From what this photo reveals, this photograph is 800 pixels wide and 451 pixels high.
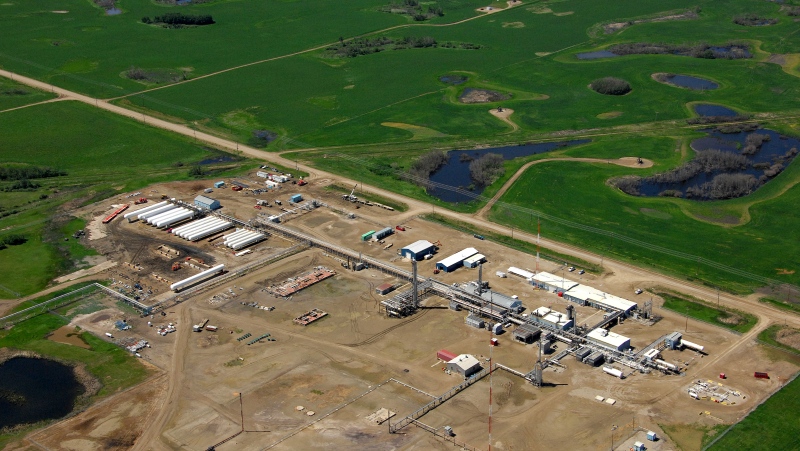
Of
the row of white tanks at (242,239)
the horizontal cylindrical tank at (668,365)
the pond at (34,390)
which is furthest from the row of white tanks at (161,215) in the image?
the horizontal cylindrical tank at (668,365)

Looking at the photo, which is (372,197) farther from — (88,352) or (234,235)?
(88,352)

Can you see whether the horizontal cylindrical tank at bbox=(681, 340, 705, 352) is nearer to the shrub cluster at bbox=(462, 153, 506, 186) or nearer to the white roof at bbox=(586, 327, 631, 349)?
the white roof at bbox=(586, 327, 631, 349)

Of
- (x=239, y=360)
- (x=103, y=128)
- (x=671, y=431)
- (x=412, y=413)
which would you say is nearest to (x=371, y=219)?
(x=239, y=360)

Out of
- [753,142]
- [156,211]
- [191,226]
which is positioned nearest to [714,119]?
[753,142]

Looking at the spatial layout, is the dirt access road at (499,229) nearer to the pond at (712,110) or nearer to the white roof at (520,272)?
the white roof at (520,272)

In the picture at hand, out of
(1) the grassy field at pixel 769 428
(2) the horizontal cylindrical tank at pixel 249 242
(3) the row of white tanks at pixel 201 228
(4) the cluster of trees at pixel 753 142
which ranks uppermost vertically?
(3) the row of white tanks at pixel 201 228
